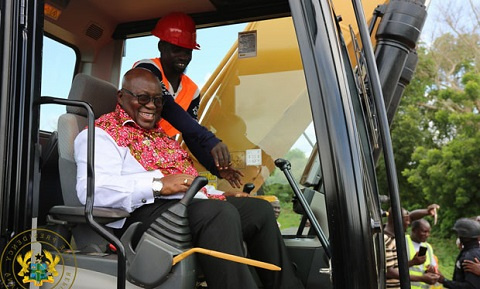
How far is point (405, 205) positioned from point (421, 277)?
39.9 ft

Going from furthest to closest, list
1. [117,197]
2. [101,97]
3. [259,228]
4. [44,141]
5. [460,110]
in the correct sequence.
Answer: [460,110], [101,97], [259,228], [44,141], [117,197]

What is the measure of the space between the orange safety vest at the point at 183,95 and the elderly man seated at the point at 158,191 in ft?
1.49

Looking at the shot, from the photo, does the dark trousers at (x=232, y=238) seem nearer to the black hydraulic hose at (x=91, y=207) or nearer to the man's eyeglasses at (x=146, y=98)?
the black hydraulic hose at (x=91, y=207)

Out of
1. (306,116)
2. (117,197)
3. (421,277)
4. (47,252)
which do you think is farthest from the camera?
(421,277)

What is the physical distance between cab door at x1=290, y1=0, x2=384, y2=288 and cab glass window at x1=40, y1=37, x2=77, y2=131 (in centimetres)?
105

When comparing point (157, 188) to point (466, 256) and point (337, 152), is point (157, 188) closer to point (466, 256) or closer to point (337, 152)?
point (337, 152)

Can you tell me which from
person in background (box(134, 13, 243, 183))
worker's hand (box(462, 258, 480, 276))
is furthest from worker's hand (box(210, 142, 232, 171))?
worker's hand (box(462, 258, 480, 276))

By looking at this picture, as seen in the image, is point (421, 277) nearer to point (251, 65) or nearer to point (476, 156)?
point (251, 65)

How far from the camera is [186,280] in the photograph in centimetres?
187

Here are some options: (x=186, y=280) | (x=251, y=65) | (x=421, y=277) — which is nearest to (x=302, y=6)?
(x=186, y=280)

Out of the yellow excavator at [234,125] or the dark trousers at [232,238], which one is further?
the dark trousers at [232,238]

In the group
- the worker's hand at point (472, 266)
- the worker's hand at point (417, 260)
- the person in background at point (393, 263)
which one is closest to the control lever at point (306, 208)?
the person in background at point (393, 263)

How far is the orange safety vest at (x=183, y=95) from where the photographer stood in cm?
305

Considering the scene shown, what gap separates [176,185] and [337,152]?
0.77 meters
